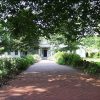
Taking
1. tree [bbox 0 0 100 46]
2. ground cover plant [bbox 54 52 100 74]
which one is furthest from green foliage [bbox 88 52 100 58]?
tree [bbox 0 0 100 46]

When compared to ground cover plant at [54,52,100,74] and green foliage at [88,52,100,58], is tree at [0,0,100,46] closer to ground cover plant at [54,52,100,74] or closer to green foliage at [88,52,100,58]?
ground cover plant at [54,52,100,74]

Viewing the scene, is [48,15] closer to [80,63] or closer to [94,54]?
[80,63]

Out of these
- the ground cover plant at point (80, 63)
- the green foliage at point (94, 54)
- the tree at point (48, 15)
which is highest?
the tree at point (48, 15)

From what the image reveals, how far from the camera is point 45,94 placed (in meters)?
11.5

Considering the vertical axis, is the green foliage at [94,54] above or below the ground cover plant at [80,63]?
above

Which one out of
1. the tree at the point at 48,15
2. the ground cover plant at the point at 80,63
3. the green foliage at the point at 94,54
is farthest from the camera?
the green foliage at the point at 94,54

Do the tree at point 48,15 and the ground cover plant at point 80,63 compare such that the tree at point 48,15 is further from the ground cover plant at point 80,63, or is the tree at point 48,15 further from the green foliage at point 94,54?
the green foliage at point 94,54

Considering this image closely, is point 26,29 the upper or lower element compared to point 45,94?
upper

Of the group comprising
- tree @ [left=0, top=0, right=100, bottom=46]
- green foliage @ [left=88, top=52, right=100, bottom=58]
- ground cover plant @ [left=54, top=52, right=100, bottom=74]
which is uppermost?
tree @ [left=0, top=0, right=100, bottom=46]

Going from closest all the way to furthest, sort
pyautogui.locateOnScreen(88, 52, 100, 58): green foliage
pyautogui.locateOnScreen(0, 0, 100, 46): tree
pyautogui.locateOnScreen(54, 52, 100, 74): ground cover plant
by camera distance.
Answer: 1. pyautogui.locateOnScreen(0, 0, 100, 46): tree
2. pyautogui.locateOnScreen(54, 52, 100, 74): ground cover plant
3. pyautogui.locateOnScreen(88, 52, 100, 58): green foliage

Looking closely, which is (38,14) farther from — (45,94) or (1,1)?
(45,94)

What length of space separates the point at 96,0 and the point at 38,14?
13.5 ft

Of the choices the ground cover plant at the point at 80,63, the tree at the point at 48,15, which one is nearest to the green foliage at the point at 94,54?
the ground cover plant at the point at 80,63

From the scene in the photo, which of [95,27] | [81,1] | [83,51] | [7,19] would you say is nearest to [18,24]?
[7,19]
